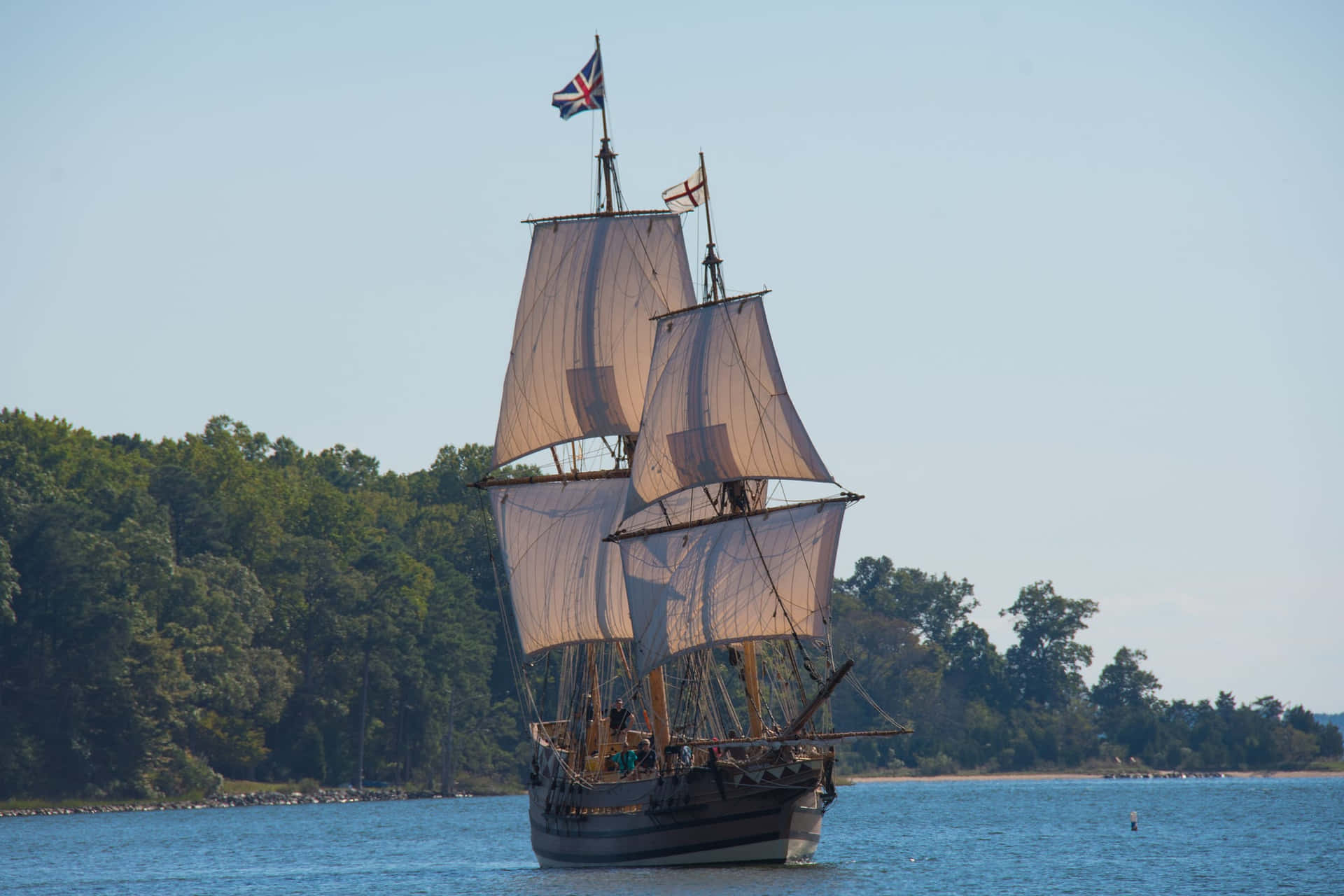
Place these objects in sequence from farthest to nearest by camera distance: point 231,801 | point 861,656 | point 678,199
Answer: point 861,656, point 231,801, point 678,199

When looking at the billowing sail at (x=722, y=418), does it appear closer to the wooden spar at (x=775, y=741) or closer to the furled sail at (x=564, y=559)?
the furled sail at (x=564, y=559)

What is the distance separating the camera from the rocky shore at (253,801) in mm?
108500

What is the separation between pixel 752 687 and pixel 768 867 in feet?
23.5

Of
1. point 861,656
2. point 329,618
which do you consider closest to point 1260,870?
point 329,618

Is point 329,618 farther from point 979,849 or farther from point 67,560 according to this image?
point 979,849

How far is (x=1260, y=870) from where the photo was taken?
65.8 metres

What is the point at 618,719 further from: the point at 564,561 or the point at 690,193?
the point at 690,193

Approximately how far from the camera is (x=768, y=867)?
60219mm

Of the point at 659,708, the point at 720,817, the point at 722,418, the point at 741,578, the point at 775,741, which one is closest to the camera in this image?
the point at 720,817

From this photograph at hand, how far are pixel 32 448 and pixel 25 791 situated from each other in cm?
3459

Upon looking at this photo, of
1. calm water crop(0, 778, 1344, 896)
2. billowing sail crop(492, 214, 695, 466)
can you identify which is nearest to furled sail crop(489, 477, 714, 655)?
billowing sail crop(492, 214, 695, 466)

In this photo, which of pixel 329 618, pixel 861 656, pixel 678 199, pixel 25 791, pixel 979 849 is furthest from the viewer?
pixel 861 656

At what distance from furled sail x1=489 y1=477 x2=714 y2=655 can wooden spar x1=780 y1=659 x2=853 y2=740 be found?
11.8 m

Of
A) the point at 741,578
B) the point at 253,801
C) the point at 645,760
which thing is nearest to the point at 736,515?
the point at 741,578
